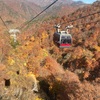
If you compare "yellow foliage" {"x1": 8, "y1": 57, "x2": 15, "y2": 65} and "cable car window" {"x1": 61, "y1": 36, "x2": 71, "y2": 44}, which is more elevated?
"cable car window" {"x1": 61, "y1": 36, "x2": 71, "y2": 44}

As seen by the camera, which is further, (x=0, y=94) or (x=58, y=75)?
(x=58, y=75)

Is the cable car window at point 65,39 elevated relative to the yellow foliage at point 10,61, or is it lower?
elevated

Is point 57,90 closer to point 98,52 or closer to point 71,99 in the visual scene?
point 71,99

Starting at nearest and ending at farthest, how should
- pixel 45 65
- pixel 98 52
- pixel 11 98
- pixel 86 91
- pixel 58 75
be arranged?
pixel 11 98 < pixel 86 91 < pixel 58 75 < pixel 45 65 < pixel 98 52

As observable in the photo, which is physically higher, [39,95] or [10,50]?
[10,50]

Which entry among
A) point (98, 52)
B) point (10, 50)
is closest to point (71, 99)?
point (10, 50)

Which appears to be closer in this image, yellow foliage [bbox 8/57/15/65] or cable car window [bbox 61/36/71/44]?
cable car window [bbox 61/36/71/44]

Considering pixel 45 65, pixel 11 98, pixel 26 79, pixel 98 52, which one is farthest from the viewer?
pixel 98 52

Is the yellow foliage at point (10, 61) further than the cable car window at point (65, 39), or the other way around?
the yellow foliage at point (10, 61)

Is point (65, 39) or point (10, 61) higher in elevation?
point (65, 39)

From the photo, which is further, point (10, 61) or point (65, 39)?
point (10, 61)
